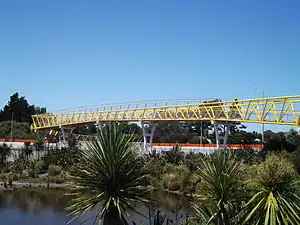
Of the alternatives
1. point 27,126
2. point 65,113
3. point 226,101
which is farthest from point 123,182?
point 27,126

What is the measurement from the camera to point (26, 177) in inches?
1807

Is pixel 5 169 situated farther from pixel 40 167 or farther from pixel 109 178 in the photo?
pixel 109 178

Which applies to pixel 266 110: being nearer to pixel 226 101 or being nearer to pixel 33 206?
pixel 226 101

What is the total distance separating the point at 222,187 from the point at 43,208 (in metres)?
24.3

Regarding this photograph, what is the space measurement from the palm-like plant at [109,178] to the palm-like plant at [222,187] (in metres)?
2.28

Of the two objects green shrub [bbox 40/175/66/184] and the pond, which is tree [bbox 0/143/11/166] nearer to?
green shrub [bbox 40/175/66/184]

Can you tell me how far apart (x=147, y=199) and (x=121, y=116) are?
4733 centimetres

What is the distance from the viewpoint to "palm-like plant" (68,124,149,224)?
11.0 m

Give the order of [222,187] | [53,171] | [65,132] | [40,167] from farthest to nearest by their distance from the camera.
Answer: [65,132]
[40,167]
[53,171]
[222,187]

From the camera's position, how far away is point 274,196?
8.62m

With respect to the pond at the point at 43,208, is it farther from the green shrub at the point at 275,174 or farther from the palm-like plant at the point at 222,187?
the green shrub at the point at 275,174

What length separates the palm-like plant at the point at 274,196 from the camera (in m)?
8.40

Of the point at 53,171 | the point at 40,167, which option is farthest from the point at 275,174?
the point at 40,167

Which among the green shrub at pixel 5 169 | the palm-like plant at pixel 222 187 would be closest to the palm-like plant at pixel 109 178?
the palm-like plant at pixel 222 187
